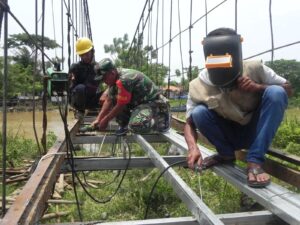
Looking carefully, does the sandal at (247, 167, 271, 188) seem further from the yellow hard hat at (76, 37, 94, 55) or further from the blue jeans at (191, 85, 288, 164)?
the yellow hard hat at (76, 37, 94, 55)

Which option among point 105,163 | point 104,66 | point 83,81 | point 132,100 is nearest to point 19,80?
point 83,81

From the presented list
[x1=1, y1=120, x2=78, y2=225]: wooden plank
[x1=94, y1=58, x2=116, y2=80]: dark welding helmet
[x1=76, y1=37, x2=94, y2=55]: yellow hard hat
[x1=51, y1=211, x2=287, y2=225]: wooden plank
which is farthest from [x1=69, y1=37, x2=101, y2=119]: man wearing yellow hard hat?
[x1=51, y1=211, x2=287, y2=225]: wooden plank

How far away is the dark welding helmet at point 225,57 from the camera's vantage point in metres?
1.84

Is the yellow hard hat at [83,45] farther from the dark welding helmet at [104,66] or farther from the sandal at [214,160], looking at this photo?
the sandal at [214,160]

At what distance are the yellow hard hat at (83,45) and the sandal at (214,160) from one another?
281cm

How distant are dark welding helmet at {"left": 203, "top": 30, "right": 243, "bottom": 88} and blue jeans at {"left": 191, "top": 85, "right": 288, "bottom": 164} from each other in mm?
169

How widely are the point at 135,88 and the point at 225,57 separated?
191 centimetres

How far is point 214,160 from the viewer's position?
2.13m

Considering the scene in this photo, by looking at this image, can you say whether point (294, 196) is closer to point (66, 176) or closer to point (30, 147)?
point (66, 176)

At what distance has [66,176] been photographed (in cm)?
512

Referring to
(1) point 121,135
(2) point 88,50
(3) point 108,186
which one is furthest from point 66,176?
(1) point 121,135

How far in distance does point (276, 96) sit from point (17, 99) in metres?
32.9

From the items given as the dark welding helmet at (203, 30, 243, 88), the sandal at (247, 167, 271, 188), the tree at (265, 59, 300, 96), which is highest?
the tree at (265, 59, 300, 96)

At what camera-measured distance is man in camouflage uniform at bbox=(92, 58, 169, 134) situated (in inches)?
138
